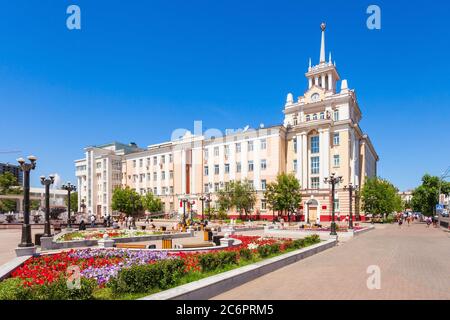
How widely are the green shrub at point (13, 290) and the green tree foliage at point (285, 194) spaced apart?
130 feet

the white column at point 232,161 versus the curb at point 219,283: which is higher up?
the white column at point 232,161

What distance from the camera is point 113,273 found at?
8711mm

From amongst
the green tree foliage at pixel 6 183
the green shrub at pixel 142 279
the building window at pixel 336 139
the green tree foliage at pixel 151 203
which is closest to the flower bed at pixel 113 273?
the green shrub at pixel 142 279

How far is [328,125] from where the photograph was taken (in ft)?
158

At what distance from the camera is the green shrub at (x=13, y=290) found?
20.2ft

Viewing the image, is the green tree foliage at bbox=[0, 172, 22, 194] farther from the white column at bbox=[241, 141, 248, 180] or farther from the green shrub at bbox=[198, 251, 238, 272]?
the green shrub at bbox=[198, 251, 238, 272]

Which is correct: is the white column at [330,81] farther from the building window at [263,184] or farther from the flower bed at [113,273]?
the flower bed at [113,273]

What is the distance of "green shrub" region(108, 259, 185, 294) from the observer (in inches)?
281

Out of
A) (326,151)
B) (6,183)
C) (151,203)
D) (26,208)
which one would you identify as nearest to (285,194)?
(326,151)

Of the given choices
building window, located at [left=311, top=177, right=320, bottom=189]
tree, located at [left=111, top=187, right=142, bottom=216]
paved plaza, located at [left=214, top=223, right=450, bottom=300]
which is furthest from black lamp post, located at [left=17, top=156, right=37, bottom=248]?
tree, located at [left=111, top=187, right=142, bottom=216]
